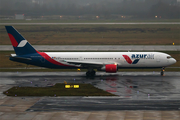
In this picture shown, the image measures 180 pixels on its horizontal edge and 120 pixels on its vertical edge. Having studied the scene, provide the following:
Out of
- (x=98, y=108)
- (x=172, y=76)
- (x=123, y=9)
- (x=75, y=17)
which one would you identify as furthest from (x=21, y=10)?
(x=98, y=108)

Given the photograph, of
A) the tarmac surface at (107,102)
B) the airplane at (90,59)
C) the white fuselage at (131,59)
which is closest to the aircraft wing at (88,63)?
the airplane at (90,59)

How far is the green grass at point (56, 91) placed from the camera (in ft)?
109

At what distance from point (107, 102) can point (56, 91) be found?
7.79m

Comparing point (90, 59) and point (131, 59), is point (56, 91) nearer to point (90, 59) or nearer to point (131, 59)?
point (90, 59)

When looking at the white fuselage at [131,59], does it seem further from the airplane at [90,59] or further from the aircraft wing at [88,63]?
the aircraft wing at [88,63]

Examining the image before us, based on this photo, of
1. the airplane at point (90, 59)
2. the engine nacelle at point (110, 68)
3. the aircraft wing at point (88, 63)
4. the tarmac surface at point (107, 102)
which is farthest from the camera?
the airplane at point (90, 59)

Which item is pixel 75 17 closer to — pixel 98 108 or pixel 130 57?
pixel 130 57

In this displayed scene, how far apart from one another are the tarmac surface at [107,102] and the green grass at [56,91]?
126 cm

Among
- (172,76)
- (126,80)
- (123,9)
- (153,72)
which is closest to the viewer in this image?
(126,80)

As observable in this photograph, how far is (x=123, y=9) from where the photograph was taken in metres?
196

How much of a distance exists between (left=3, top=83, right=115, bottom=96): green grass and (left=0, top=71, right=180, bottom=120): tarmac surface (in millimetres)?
1256

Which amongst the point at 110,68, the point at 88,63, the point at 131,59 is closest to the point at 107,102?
the point at 110,68

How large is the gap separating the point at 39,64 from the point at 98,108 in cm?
2094

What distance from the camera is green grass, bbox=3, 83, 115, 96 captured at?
3309 centimetres
